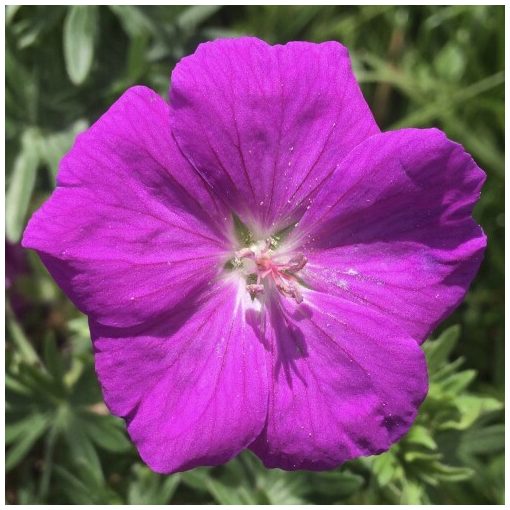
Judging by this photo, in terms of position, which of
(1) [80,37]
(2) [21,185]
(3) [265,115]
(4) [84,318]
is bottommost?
(4) [84,318]

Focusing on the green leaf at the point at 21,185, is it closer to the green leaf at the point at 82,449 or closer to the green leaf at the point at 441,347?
the green leaf at the point at 82,449

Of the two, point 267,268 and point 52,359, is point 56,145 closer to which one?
point 52,359

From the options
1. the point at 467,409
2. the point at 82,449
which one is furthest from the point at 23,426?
the point at 467,409

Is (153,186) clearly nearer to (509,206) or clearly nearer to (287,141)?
(287,141)

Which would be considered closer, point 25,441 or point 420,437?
point 420,437

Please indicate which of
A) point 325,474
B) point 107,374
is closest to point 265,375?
point 107,374

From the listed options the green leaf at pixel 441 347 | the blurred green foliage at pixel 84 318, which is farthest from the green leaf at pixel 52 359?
the green leaf at pixel 441 347
